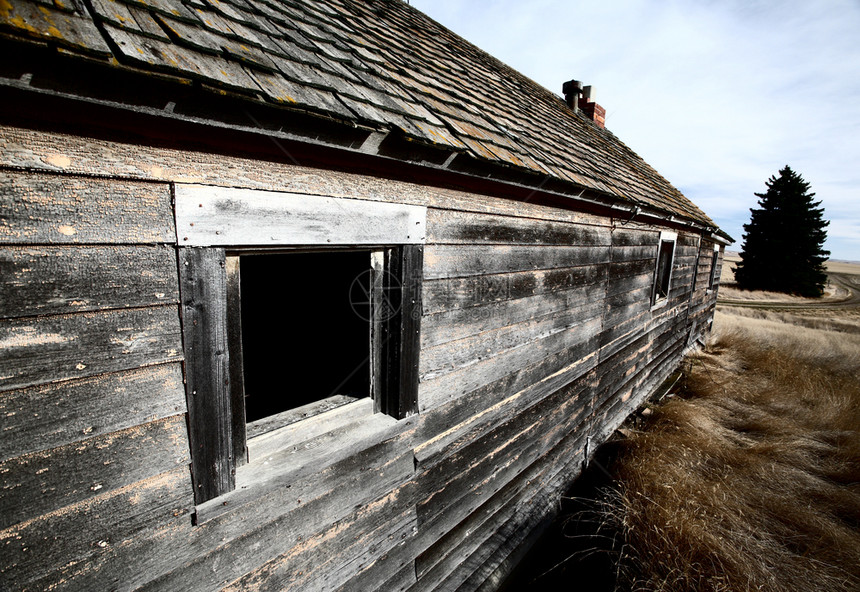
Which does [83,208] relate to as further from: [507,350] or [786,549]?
[786,549]

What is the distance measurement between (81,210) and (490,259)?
1.97m

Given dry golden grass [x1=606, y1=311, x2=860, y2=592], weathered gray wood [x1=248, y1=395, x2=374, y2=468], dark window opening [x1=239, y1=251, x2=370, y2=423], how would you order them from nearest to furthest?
weathered gray wood [x1=248, y1=395, x2=374, y2=468], dark window opening [x1=239, y1=251, x2=370, y2=423], dry golden grass [x1=606, y1=311, x2=860, y2=592]

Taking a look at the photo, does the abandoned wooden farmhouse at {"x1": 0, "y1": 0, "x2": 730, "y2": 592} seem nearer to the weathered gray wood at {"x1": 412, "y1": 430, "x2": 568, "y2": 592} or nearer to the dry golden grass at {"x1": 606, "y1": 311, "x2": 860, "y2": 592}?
the weathered gray wood at {"x1": 412, "y1": 430, "x2": 568, "y2": 592}

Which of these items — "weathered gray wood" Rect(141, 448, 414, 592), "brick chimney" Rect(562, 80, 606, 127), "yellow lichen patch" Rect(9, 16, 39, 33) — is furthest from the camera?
"brick chimney" Rect(562, 80, 606, 127)

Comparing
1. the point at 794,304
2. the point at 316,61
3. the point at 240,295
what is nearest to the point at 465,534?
the point at 240,295

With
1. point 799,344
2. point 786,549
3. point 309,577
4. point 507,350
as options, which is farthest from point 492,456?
point 799,344

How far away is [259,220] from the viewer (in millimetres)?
1362

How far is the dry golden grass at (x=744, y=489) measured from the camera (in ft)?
9.62

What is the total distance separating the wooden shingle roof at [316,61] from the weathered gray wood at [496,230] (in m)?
0.33

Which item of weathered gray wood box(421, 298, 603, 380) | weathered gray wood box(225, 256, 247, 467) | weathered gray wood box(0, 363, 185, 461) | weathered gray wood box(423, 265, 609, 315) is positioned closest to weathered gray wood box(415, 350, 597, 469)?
weathered gray wood box(421, 298, 603, 380)

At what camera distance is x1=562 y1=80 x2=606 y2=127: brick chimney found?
7.92m

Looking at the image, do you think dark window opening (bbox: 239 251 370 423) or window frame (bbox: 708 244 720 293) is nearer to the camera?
dark window opening (bbox: 239 251 370 423)

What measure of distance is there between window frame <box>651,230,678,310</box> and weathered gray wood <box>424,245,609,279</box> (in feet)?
9.69

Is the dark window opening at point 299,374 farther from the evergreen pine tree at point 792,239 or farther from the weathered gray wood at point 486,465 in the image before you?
the evergreen pine tree at point 792,239
